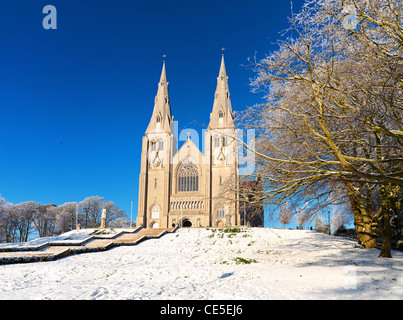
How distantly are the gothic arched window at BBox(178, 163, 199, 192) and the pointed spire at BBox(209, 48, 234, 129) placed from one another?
27.2 ft

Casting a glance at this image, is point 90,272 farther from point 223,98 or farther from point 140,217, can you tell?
point 223,98

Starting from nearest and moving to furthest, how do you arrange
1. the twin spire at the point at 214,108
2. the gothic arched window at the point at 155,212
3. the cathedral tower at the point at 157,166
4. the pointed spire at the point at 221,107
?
the cathedral tower at the point at 157,166 < the gothic arched window at the point at 155,212 < the pointed spire at the point at 221,107 < the twin spire at the point at 214,108

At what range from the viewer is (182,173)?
177 feet

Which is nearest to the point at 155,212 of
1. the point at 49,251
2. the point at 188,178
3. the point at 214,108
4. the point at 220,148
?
the point at 188,178

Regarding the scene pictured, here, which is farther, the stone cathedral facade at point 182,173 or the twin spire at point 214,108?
the twin spire at point 214,108

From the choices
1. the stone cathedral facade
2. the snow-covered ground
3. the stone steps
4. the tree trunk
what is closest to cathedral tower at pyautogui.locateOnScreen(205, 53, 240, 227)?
the stone cathedral facade

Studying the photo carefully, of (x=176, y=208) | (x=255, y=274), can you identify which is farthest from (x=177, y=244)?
(x=176, y=208)

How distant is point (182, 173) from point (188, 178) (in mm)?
1424

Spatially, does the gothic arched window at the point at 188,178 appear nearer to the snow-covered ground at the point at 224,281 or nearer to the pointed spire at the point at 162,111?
the pointed spire at the point at 162,111

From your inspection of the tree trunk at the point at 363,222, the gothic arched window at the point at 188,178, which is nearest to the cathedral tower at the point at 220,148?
the gothic arched window at the point at 188,178

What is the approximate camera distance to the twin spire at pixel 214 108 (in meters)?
55.7

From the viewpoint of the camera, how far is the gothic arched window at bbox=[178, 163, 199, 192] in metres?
53.0
